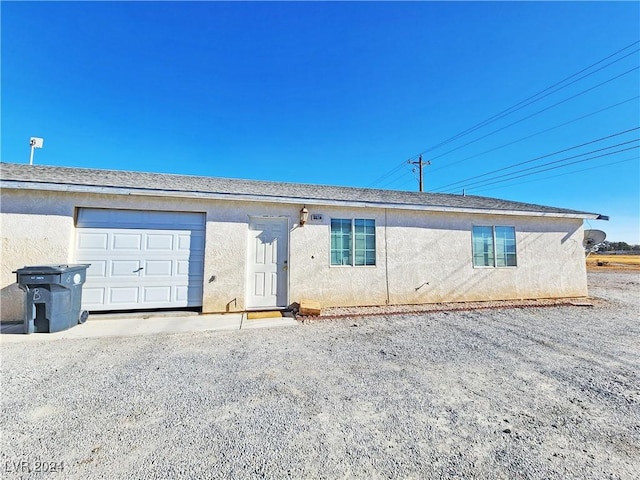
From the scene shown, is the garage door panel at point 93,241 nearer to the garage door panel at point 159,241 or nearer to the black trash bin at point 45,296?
the garage door panel at point 159,241

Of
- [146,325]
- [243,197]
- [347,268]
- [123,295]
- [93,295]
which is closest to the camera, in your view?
[146,325]

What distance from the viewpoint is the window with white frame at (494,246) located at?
784 centimetres

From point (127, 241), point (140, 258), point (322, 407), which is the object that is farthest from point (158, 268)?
point (322, 407)

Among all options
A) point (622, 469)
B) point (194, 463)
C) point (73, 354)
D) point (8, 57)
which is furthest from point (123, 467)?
point (8, 57)

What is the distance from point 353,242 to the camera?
22.8 ft

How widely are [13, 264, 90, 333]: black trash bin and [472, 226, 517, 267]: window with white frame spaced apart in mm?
9893

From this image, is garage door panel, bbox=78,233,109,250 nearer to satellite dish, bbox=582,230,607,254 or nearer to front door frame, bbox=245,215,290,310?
front door frame, bbox=245,215,290,310

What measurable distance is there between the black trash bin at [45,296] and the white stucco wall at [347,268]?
36.8 inches

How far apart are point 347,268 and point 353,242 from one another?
716 mm

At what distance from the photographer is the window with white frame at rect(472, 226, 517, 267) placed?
784cm

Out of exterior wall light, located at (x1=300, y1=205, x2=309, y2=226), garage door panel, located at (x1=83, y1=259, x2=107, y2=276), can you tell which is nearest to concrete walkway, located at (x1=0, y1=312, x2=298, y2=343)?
garage door panel, located at (x1=83, y1=259, x2=107, y2=276)

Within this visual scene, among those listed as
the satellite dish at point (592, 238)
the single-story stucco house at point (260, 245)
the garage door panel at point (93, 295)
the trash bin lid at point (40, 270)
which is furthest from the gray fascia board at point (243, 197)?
the garage door panel at point (93, 295)

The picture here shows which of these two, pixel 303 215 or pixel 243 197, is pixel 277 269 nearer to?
pixel 303 215

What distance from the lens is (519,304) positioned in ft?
24.3
